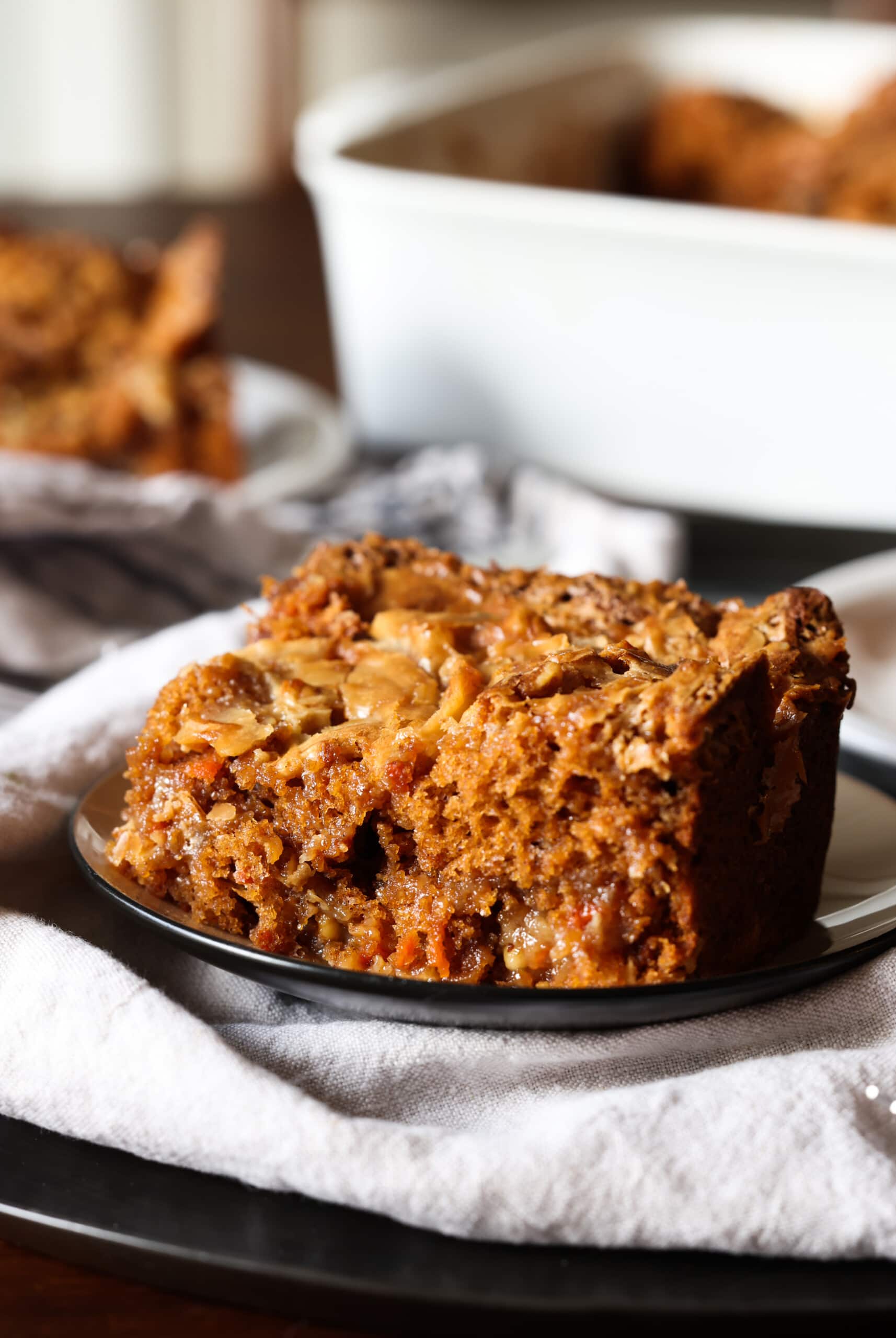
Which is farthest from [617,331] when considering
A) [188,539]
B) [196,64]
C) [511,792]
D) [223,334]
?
[196,64]

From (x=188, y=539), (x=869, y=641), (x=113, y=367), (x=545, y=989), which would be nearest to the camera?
(x=545, y=989)

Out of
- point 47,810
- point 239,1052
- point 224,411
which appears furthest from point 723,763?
point 224,411

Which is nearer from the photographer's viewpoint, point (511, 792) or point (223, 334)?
point (511, 792)

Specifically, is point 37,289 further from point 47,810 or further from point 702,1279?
point 702,1279

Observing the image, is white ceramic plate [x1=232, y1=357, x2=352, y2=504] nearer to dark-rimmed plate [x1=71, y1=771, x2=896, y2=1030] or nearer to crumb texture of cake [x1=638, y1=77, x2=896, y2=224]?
crumb texture of cake [x1=638, y1=77, x2=896, y2=224]

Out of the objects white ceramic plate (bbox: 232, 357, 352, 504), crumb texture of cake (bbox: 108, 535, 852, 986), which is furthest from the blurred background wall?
crumb texture of cake (bbox: 108, 535, 852, 986)

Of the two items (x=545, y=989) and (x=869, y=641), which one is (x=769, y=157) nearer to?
(x=869, y=641)

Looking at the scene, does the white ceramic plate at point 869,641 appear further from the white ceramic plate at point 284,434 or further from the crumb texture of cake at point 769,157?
the crumb texture of cake at point 769,157
